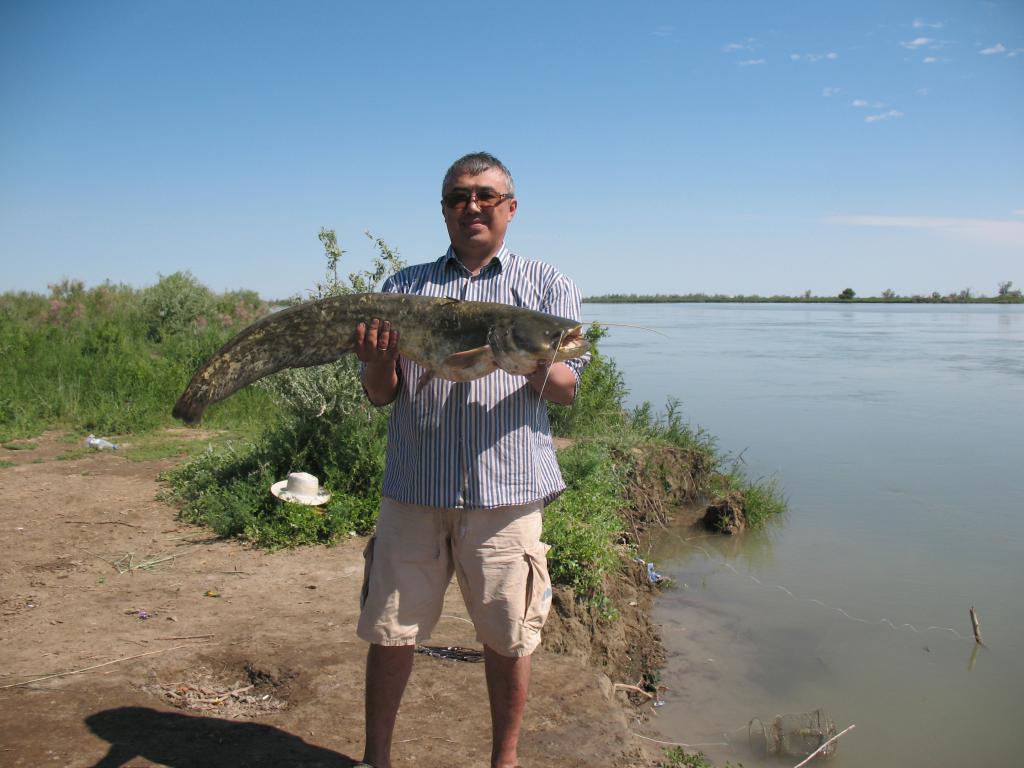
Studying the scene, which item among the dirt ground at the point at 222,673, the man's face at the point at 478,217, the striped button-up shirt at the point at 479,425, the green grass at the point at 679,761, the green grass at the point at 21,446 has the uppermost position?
the man's face at the point at 478,217

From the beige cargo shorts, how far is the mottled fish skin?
52 cm

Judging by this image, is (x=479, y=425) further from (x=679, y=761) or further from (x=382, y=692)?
(x=679, y=761)

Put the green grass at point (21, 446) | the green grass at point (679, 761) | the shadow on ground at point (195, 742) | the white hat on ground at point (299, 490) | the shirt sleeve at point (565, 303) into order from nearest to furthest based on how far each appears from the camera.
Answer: the shirt sleeve at point (565, 303) → the shadow on ground at point (195, 742) → the green grass at point (679, 761) → the white hat on ground at point (299, 490) → the green grass at point (21, 446)

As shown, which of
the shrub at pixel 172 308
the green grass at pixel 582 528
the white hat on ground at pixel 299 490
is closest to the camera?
the green grass at pixel 582 528

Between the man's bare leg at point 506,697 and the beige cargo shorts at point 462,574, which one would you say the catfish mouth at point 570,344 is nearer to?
the beige cargo shorts at point 462,574

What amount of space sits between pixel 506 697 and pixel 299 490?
392 cm

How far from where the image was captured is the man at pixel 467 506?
2627 mm

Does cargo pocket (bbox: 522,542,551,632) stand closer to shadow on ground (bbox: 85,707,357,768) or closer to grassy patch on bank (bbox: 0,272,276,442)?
shadow on ground (bbox: 85,707,357,768)

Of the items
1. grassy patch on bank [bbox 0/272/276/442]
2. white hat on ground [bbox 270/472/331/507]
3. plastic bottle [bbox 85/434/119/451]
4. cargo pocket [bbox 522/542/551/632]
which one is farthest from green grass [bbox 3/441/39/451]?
cargo pocket [bbox 522/542/551/632]

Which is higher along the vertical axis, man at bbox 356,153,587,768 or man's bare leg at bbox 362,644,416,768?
man at bbox 356,153,587,768

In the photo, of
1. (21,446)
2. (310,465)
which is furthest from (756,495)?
(21,446)

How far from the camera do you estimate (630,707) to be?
4.60 meters

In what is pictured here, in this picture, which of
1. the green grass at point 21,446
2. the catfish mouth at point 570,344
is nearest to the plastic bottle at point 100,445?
the green grass at point 21,446

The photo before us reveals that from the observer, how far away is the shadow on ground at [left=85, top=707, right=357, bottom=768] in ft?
9.86
